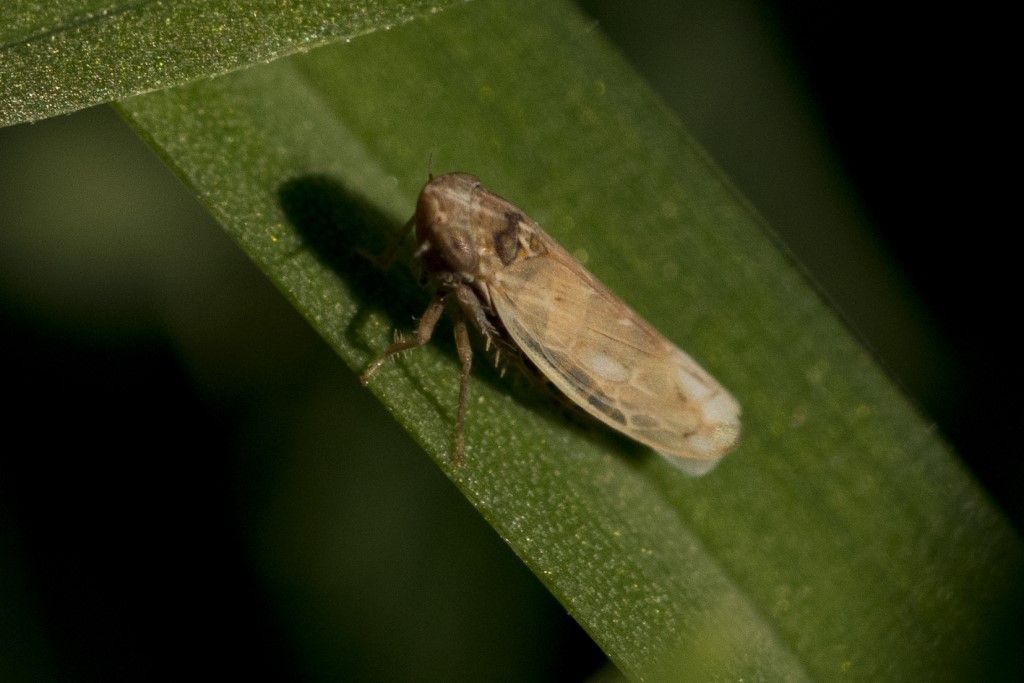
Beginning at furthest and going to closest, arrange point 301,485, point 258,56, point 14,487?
1. point 301,485
2. point 14,487
3. point 258,56

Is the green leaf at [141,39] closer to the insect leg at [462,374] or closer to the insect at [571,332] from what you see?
the insect at [571,332]

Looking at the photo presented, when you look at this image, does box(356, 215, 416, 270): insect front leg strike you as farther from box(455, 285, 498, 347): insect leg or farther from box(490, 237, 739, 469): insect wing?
box(490, 237, 739, 469): insect wing

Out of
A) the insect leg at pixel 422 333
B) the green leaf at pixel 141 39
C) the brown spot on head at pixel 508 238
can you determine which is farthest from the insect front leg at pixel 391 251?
the green leaf at pixel 141 39

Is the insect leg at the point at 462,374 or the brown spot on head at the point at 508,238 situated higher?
the brown spot on head at the point at 508,238

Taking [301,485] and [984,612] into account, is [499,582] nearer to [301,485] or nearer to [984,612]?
[301,485]

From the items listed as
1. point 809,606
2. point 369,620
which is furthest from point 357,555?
point 809,606

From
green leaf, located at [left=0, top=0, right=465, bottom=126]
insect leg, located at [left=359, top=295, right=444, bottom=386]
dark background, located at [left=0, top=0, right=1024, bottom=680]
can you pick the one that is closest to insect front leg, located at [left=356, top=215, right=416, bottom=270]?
insect leg, located at [left=359, top=295, right=444, bottom=386]

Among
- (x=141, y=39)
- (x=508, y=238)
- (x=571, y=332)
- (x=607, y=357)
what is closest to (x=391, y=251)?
(x=508, y=238)
